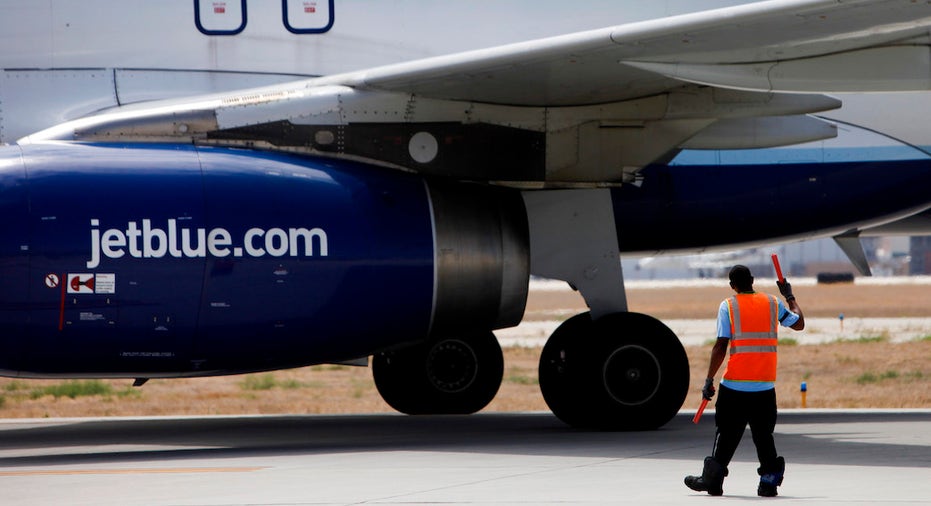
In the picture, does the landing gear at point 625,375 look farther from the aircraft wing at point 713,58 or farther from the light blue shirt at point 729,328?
the light blue shirt at point 729,328

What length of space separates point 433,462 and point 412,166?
2.95m

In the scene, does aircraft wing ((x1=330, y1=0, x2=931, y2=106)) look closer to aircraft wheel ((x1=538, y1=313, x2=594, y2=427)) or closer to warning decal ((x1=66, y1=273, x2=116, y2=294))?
aircraft wheel ((x1=538, y1=313, x2=594, y2=427))

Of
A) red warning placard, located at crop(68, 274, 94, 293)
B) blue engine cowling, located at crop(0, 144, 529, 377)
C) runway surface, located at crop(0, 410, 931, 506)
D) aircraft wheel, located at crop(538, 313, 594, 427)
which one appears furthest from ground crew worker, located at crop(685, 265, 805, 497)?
red warning placard, located at crop(68, 274, 94, 293)

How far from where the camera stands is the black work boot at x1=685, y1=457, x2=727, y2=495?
866 centimetres

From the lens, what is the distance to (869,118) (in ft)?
48.2

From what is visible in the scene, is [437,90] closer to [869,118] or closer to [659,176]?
[659,176]

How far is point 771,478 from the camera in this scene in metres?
8.65

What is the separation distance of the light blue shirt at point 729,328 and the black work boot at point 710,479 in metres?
0.52

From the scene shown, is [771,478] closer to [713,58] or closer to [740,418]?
[740,418]

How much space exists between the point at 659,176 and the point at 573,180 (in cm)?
157

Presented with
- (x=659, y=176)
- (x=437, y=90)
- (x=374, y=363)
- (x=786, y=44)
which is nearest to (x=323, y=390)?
(x=374, y=363)

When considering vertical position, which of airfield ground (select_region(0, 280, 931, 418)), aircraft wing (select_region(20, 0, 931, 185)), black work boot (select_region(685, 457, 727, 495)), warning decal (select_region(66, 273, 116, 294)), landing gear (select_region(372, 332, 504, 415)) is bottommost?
airfield ground (select_region(0, 280, 931, 418))

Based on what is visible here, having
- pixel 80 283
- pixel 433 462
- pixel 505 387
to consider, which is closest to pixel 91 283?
pixel 80 283

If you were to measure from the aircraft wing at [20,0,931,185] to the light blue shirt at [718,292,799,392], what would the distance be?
8.23 ft
